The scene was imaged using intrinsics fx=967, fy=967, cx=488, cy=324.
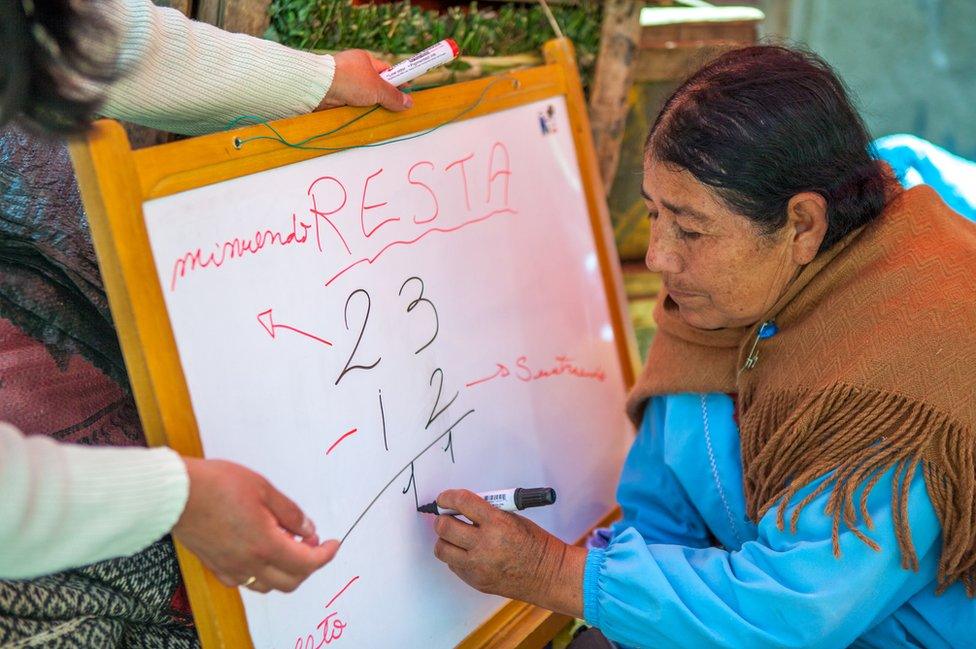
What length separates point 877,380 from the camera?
4.18 feet

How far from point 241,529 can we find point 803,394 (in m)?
0.79

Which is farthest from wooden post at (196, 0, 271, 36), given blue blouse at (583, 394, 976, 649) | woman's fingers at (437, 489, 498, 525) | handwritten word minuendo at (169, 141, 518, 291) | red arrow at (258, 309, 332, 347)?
blue blouse at (583, 394, 976, 649)

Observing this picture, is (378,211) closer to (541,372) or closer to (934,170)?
(541,372)

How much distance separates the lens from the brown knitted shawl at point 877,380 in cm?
124

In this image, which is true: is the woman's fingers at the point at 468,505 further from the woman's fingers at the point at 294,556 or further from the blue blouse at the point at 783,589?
the woman's fingers at the point at 294,556

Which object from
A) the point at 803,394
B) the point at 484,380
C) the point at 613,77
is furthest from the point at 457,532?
the point at 613,77

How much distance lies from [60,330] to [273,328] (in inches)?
13.4

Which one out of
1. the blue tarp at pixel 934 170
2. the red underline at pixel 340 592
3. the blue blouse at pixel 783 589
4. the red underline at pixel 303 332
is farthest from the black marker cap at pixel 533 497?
the blue tarp at pixel 934 170

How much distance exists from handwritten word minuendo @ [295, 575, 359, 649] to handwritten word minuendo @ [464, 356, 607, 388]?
40 cm

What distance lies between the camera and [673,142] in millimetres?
1355

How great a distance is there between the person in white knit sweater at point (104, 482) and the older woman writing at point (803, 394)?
380 millimetres

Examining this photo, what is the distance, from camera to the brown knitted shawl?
4.07 feet

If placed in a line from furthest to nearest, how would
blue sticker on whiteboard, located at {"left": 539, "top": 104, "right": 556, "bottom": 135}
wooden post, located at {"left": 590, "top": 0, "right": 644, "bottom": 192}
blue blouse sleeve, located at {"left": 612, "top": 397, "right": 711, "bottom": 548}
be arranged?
wooden post, located at {"left": 590, "top": 0, "right": 644, "bottom": 192} < blue sticker on whiteboard, located at {"left": 539, "top": 104, "right": 556, "bottom": 135} < blue blouse sleeve, located at {"left": 612, "top": 397, "right": 711, "bottom": 548}

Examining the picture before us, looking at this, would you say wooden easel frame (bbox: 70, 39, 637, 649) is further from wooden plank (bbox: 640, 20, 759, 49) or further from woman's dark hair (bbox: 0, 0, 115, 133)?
wooden plank (bbox: 640, 20, 759, 49)
